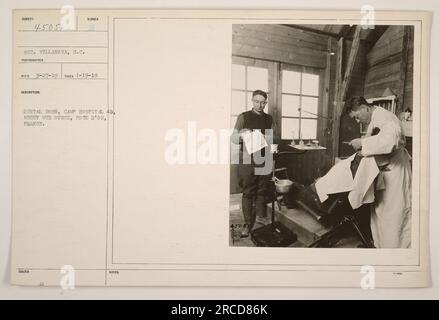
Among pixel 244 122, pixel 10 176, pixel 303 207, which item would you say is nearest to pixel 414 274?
pixel 303 207

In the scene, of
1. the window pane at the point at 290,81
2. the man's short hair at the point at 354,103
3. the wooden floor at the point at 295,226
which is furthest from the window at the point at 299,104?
the wooden floor at the point at 295,226

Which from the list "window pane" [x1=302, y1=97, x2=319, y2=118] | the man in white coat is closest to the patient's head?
the man in white coat

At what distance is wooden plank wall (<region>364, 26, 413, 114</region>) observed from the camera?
1233 millimetres

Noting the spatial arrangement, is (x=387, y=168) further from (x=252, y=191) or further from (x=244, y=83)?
(x=244, y=83)

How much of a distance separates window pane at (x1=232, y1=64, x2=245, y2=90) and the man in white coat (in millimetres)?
380

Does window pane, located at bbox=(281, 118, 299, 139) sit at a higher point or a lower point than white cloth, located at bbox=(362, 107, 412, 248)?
higher

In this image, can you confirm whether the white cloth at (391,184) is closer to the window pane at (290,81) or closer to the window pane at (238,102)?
the window pane at (290,81)

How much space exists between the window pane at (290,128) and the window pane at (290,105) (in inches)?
0.8

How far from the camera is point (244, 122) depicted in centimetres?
125

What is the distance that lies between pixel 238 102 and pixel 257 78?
0.35ft

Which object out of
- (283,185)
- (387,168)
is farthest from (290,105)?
(387,168)

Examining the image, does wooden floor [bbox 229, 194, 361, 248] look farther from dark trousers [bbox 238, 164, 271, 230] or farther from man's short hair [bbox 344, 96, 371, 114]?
man's short hair [bbox 344, 96, 371, 114]
